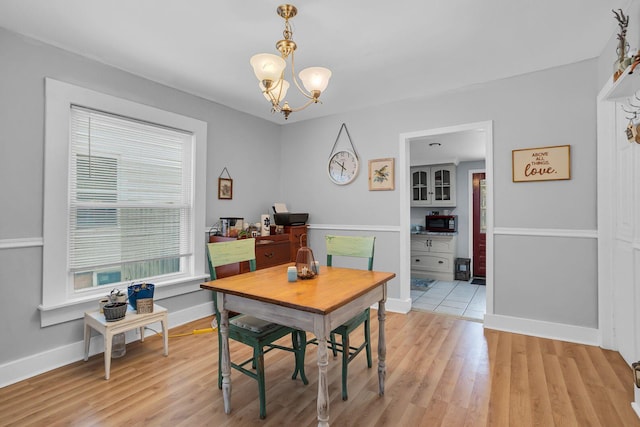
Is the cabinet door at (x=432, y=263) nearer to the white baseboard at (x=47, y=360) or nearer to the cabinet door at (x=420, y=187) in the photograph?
the cabinet door at (x=420, y=187)

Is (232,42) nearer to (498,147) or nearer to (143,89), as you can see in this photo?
(143,89)

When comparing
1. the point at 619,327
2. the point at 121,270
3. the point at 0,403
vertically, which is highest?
the point at 121,270

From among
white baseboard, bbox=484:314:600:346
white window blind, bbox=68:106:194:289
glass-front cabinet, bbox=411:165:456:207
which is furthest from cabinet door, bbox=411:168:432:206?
white window blind, bbox=68:106:194:289

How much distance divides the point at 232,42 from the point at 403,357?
291 centimetres

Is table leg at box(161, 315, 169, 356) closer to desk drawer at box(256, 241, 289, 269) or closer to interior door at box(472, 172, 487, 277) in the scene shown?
desk drawer at box(256, 241, 289, 269)

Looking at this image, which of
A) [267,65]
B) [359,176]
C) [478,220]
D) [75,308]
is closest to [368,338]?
[267,65]

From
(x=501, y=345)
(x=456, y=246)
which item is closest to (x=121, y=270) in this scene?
(x=501, y=345)

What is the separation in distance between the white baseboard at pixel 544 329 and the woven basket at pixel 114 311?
3394mm

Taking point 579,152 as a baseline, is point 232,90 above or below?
above

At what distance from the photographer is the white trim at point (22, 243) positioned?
235 cm

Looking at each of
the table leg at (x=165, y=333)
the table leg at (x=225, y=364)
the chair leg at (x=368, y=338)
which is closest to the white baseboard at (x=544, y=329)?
the chair leg at (x=368, y=338)

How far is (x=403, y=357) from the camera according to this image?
2725 mm

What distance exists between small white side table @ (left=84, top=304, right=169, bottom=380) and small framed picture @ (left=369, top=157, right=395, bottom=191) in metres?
2.71

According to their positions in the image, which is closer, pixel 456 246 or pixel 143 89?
pixel 143 89
